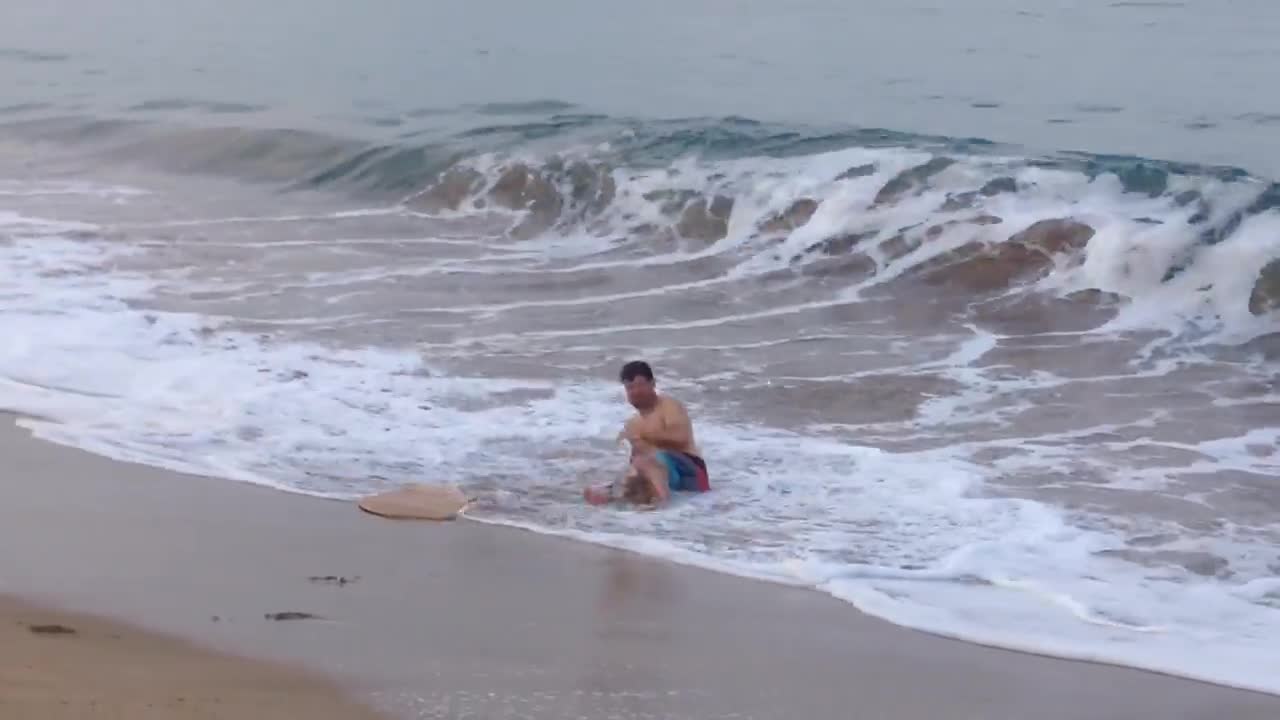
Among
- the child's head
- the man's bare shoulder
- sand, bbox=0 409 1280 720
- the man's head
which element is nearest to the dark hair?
the man's head

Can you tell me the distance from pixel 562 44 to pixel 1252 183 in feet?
50.9

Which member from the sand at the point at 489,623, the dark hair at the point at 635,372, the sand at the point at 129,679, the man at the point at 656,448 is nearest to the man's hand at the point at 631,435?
the man at the point at 656,448

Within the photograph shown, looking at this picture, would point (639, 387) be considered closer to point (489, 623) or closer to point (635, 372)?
point (635, 372)

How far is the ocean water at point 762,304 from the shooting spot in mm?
6680

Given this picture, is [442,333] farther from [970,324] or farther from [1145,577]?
[1145,577]

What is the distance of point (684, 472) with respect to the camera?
722 centimetres

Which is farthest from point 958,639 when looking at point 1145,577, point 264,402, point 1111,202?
point 1111,202

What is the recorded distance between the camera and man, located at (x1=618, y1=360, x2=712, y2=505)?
279 inches

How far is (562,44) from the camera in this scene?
26.9m

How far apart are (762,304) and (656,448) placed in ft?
14.6

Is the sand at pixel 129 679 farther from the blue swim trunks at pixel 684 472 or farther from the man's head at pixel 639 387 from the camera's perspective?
the man's head at pixel 639 387

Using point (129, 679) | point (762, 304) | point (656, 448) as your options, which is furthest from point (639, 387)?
point (762, 304)

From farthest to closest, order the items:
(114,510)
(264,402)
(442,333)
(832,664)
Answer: (442,333) < (264,402) < (114,510) < (832,664)

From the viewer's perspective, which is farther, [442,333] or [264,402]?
[442,333]
